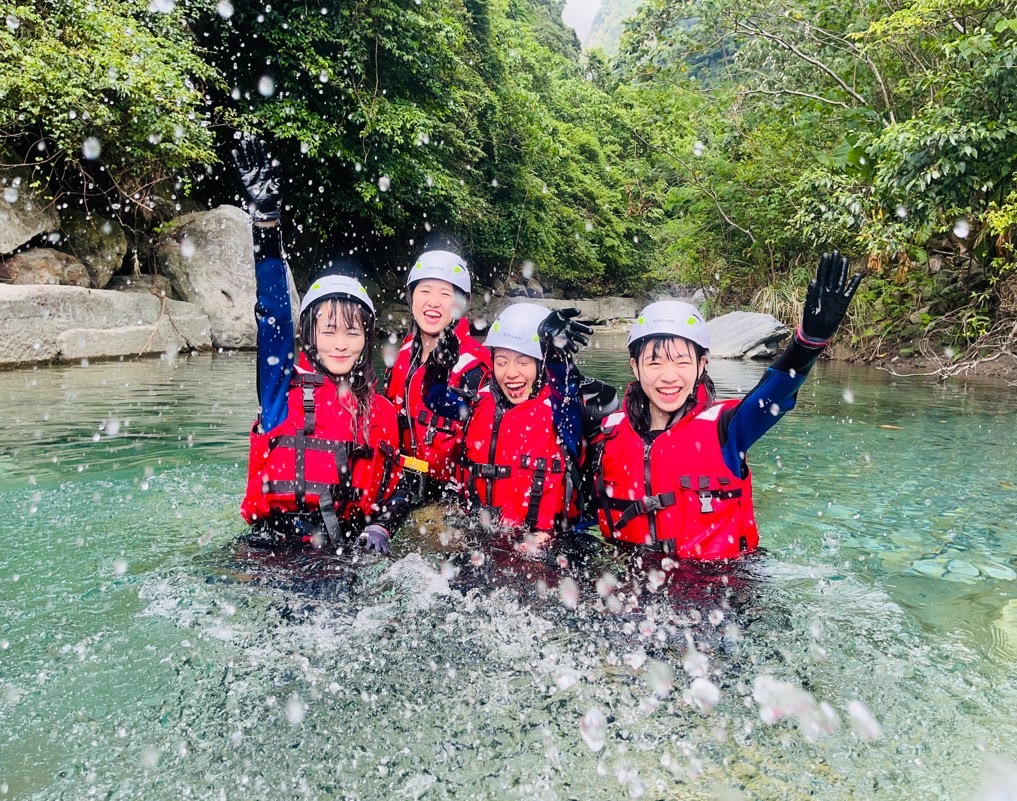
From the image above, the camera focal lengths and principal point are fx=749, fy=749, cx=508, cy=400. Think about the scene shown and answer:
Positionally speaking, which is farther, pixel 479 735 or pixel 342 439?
pixel 342 439

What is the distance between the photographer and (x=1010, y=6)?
9000 millimetres

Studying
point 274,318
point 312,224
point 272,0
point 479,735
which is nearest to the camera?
point 479,735

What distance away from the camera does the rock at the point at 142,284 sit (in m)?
14.1

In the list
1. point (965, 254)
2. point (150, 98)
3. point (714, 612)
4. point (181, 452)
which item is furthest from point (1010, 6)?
point (150, 98)

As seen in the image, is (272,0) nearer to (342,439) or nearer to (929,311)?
(929,311)

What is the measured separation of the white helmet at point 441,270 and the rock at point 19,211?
34.4ft

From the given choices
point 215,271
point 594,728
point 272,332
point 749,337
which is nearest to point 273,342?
point 272,332

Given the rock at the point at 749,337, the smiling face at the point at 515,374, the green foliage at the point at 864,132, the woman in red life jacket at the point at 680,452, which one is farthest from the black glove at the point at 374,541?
the rock at the point at 749,337

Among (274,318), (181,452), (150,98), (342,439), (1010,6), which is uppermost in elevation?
(1010,6)

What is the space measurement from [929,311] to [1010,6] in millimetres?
6471

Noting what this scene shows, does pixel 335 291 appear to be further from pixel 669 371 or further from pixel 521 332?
pixel 669 371

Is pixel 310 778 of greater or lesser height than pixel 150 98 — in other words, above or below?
below

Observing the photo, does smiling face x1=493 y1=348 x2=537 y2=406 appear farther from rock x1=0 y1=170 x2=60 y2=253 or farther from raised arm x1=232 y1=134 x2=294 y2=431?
rock x1=0 y1=170 x2=60 y2=253

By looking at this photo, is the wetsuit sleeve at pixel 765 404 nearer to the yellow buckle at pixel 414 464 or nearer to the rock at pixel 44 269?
the yellow buckle at pixel 414 464
